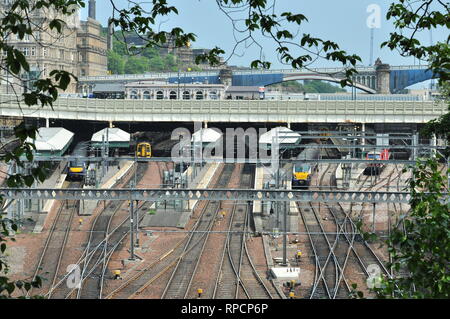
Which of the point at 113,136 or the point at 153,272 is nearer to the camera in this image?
the point at 153,272

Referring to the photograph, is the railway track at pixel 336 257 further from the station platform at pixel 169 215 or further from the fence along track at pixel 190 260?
the station platform at pixel 169 215

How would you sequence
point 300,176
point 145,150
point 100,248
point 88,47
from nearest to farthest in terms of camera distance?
point 100,248, point 300,176, point 145,150, point 88,47

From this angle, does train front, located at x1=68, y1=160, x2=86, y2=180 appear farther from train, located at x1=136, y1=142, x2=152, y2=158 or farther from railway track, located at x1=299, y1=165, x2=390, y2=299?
railway track, located at x1=299, y1=165, x2=390, y2=299

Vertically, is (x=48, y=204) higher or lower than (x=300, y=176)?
lower

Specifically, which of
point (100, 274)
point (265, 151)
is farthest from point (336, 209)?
point (100, 274)

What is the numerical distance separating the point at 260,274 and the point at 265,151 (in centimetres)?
3240

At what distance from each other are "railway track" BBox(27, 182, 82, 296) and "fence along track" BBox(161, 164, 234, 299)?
565 centimetres

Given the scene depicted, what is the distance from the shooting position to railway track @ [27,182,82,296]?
33991mm

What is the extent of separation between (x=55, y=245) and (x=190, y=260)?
8882 millimetres

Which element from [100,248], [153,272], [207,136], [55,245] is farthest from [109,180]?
[153,272]

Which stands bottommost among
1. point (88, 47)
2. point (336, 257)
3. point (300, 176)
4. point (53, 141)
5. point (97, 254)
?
point (336, 257)

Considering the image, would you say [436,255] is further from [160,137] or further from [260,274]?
[160,137]

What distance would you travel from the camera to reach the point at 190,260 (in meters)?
38.0

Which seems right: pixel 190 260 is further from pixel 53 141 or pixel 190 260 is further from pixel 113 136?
pixel 113 136
